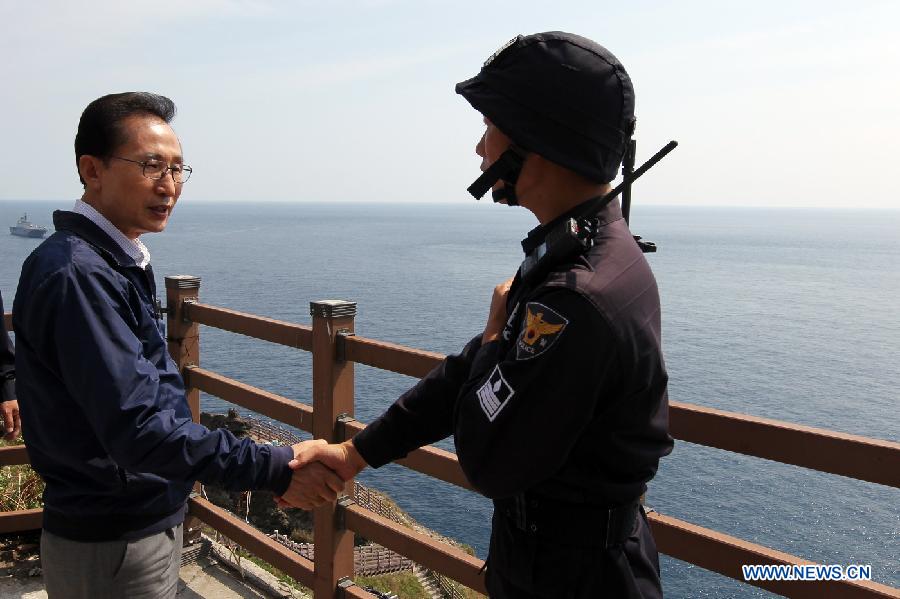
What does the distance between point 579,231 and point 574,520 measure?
71 centimetres

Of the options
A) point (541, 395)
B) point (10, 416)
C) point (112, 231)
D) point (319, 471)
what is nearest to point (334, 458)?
point (319, 471)

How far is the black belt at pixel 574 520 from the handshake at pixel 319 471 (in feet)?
3.27

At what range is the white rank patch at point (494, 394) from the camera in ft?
5.83

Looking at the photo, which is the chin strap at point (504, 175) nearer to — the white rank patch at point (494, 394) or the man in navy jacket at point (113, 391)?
the white rank patch at point (494, 394)

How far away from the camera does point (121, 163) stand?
102 inches

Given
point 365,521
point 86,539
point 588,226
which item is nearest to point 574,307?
point 588,226

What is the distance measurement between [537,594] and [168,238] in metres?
156

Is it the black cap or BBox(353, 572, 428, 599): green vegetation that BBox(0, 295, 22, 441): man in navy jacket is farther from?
BBox(353, 572, 428, 599): green vegetation

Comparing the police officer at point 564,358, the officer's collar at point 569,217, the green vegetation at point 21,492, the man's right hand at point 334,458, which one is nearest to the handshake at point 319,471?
the man's right hand at point 334,458

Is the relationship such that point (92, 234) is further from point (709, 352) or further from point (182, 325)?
point (709, 352)

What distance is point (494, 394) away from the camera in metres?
1.81

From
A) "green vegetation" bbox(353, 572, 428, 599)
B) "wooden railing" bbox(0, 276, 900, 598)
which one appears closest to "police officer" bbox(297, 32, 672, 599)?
"wooden railing" bbox(0, 276, 900, 598)

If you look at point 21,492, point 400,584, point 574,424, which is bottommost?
point 400,584

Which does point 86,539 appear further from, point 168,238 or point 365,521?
point 168,238
